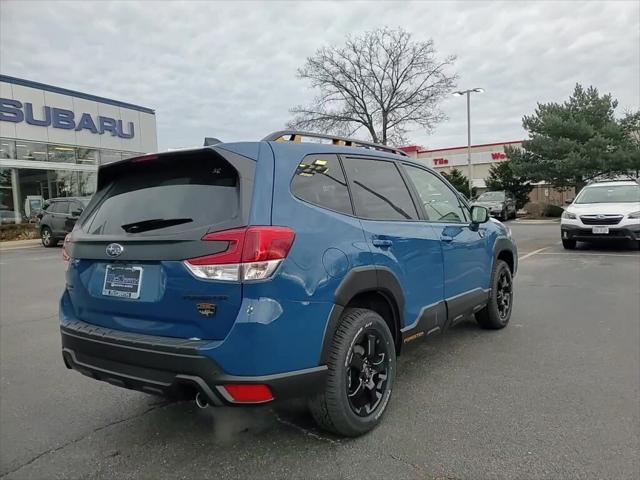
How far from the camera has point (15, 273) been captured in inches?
433

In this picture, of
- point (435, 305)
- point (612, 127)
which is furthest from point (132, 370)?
point (612, 127)

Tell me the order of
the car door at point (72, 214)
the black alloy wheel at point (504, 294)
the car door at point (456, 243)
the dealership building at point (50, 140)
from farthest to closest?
the dealership building at point (50, 140)
the car door at point (72, 214)
the black alloy wheel at point (504, 294)
the car door at point (456, 243)

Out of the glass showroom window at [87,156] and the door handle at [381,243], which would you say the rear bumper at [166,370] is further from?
the glass showroom window at [87,156]

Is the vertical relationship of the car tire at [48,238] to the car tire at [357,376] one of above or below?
above

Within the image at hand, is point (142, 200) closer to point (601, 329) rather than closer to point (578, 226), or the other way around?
point (601, 329)

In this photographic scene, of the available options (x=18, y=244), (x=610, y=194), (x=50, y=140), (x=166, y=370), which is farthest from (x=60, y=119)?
(x=166, y=370)

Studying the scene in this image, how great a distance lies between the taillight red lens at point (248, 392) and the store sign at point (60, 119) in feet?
82.4

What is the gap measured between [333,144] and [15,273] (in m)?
10.2

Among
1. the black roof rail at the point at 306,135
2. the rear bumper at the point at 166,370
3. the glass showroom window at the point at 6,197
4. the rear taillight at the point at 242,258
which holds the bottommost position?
the rear bumper at the point at 166,370

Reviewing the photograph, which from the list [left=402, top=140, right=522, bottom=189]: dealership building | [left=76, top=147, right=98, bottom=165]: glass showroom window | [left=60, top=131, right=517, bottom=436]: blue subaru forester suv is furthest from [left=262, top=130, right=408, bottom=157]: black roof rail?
[left=402, top=140, right=522, bottom=189]: dealership building

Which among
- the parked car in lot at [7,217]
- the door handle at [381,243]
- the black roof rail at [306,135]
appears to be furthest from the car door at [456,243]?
the parked car in lot at [7,217]

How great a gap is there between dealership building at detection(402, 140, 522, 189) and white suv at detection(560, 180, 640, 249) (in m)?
35.8

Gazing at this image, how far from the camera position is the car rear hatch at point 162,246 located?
2535 mm

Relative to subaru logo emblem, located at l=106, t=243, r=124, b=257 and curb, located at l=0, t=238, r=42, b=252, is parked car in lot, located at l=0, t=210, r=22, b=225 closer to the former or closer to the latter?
curb, located at l=0, t=238, r=42, b=252
